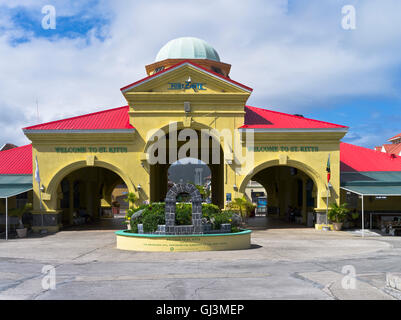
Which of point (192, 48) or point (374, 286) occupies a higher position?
point (192, 48)

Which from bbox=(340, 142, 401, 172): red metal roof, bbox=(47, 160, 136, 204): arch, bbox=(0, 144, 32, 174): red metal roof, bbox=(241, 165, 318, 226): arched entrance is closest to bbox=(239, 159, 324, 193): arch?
A: bbox=(241, 165, 318, 226): arched entrance

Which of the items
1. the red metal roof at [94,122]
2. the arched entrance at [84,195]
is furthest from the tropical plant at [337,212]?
Result: the arched entrance at [84,195]

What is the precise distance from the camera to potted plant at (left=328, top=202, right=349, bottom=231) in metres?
31.2

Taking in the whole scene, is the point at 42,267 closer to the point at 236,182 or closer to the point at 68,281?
the point at 68,281

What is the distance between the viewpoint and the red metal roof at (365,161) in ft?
117

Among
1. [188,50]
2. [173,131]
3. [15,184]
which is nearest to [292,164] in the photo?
[173,131]

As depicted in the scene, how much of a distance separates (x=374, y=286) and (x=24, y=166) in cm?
2830

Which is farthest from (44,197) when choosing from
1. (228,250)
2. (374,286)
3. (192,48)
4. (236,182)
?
(374,286)

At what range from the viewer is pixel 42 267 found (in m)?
16.7

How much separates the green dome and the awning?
1676 centimetres

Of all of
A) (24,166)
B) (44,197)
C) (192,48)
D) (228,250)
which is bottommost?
(228,250)

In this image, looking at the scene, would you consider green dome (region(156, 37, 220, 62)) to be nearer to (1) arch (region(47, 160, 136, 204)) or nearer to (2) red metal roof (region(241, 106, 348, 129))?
(2) red metal roof (region(241, 106, 348, 129))

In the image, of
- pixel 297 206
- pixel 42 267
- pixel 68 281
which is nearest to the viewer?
pixel 68 281

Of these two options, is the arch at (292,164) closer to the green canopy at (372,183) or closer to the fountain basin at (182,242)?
the green canopy at (372,183)
